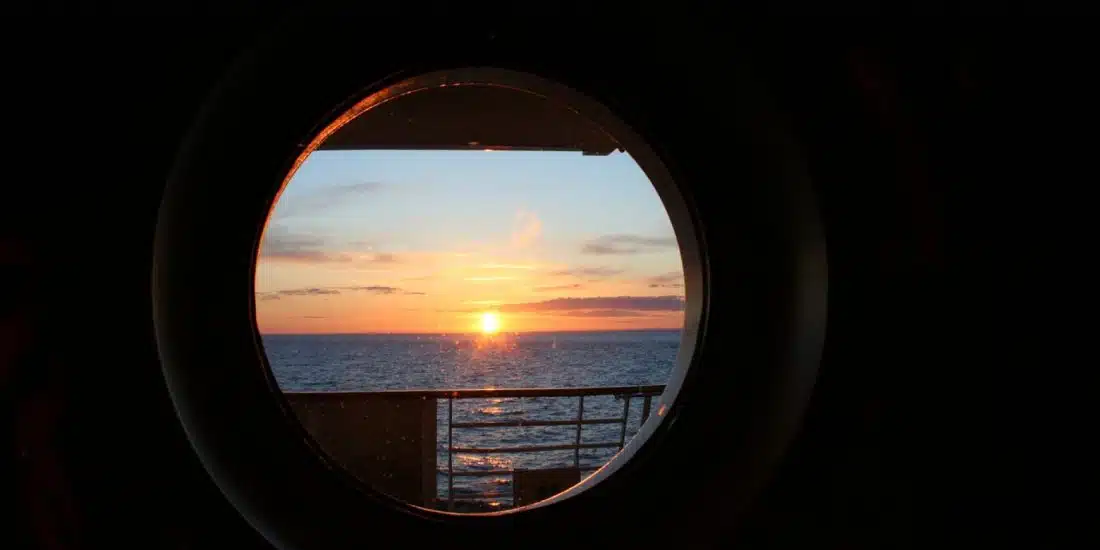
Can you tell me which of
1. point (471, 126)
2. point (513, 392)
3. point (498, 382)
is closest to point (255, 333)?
point (471, 126)

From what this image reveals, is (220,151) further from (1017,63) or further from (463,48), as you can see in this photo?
(1017,63)

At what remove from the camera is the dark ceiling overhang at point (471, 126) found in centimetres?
299

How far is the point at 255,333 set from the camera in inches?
38.0

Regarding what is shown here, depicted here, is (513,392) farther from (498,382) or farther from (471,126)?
(498,382)

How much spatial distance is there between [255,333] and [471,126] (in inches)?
104

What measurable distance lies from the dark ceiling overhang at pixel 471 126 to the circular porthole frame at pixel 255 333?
1.90 m

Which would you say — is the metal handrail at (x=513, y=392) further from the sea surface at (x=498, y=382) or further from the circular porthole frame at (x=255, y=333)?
the sea surface at (x=498, y=382)

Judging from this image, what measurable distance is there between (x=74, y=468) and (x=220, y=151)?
0.40 m

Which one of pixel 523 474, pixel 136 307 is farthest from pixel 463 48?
pixel 523 474

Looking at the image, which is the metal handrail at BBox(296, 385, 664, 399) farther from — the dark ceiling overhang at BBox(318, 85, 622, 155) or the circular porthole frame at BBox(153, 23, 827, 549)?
the circular porthole frame at BBox(153, 23, 827, 549)

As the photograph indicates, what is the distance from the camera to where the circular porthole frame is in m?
0.89

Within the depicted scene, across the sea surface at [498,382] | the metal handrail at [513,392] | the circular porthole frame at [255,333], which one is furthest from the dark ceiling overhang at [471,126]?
the sea surface at [498,382]

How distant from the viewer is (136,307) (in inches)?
31.1

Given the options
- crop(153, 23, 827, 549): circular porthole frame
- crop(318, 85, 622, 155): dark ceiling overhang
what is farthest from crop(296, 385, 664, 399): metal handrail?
crop(153, 23, 827, 549): circular porthole frame
